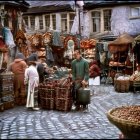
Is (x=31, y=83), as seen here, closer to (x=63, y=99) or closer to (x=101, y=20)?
(x=63, y=99)

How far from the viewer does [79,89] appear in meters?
14.9

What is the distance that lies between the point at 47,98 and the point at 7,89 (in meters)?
1.60

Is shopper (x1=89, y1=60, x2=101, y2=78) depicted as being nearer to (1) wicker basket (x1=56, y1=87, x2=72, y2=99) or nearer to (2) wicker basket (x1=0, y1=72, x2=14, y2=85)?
(2) wicker basket (x1=0, y1=72, x2=14, y2=85)

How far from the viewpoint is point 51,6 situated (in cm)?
3706

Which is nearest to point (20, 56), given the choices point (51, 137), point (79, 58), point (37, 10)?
point (79, 58)

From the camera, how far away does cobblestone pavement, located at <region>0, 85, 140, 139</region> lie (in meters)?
10.3

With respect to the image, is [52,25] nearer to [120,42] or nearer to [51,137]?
[120,42]

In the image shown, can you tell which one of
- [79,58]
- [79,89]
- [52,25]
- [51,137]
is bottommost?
[51,137]

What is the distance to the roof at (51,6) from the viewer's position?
36188 millimetres

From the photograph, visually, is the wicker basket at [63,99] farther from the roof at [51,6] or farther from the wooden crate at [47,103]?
the roof at [51,6]

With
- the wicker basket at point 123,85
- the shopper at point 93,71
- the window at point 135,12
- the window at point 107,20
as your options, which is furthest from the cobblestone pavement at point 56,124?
the window at point 107,20

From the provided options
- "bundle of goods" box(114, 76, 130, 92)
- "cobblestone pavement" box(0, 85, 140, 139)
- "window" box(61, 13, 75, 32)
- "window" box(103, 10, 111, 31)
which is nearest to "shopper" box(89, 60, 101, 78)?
"bundle of goods" box(114, 76, 130, 92)

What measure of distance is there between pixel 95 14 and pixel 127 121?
2778 centimetres

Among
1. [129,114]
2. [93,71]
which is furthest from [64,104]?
[93,71]
